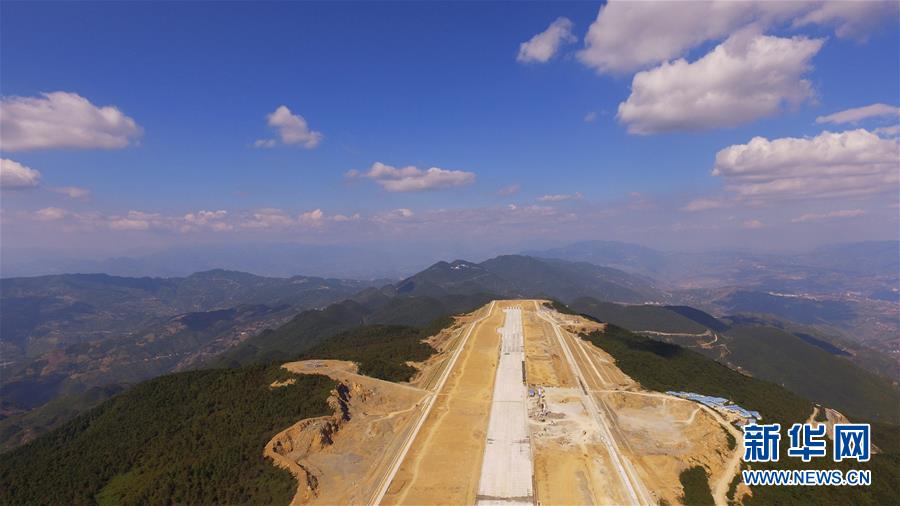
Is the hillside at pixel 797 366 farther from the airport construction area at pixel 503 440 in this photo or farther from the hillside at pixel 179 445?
the hillside at pixel 179 445

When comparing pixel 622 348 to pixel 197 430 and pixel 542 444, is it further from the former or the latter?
pixel 197 430

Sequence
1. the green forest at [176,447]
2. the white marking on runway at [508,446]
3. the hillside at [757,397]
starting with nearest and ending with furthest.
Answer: the green forest at [176,447], the white marking on runway at [508,446], the hillside at [757,397]

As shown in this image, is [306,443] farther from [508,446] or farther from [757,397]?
[757,397]

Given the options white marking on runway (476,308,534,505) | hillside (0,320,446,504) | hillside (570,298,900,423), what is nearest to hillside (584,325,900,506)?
white marking on runway (476,308,534,505)

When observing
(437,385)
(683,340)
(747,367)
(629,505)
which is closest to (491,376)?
(437,385)

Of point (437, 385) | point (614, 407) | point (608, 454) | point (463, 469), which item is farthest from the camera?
point (437, 385)

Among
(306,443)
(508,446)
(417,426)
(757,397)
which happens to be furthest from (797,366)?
(306,443)

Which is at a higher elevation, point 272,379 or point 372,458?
point 272,379

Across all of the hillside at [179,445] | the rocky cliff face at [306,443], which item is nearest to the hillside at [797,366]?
the hillside at [179,445]

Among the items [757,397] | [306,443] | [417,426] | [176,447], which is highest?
[176,447]
